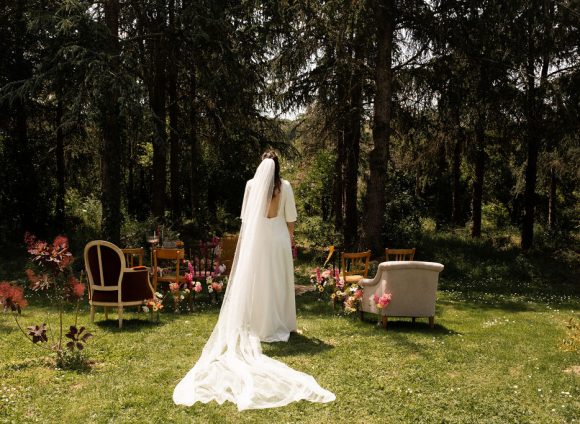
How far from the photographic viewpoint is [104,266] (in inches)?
307

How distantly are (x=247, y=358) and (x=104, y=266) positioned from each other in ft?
9.98

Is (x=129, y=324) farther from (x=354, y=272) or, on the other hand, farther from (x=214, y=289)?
(x=354, y=272)

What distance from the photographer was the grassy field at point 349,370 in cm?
451

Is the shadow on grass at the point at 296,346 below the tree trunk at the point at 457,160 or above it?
below

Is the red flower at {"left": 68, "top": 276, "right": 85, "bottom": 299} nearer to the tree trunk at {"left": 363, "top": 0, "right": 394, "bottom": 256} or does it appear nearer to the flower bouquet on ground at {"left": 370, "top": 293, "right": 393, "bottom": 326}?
the flower bouquet on ground at {"left": 370, "top": 293, "right": 393, "bottom": 326}

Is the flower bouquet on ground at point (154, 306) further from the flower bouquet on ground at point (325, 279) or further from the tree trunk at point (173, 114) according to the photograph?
the tree trunk at point (173, 114)

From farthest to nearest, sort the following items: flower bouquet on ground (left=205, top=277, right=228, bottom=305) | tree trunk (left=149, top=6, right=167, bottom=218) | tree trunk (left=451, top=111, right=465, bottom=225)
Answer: tree trunk (left=451, top=111, right=465, bottom=225)
tree trunk (left=149, top=6, right=167, bottom=218)
flower bouquet on ground (left=205, top=277, right=228, bottom=305)

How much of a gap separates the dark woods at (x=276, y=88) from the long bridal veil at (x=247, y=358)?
541 cm

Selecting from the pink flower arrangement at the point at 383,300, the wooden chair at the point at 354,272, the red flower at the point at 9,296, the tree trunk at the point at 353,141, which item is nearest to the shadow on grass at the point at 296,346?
the pink flower arrangement at the point at 383,300

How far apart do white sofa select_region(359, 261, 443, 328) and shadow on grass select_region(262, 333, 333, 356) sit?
131 centimetres

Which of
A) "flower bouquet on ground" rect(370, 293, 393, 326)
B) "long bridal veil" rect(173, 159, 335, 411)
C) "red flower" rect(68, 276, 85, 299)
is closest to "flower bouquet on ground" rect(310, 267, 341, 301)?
"flower bouquet on ground" rect(370, 293, 393, 326)

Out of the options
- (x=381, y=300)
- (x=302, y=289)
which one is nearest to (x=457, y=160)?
(x=302, y=289)

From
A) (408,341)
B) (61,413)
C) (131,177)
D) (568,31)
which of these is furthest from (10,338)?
(131,177)

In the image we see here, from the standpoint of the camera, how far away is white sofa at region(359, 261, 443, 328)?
295 inches
